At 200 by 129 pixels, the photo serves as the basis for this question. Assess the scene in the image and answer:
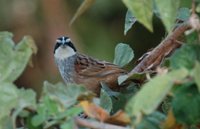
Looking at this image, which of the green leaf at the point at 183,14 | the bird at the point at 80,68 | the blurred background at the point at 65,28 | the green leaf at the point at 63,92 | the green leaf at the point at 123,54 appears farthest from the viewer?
the blurred background at the point at 65,28

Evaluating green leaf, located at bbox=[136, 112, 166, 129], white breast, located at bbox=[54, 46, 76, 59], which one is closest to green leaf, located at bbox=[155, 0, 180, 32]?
green leaf, located at bbox=[136, 112, 166, 129]

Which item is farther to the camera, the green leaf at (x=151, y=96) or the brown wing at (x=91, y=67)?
the brown wing at (x=91, y=67)

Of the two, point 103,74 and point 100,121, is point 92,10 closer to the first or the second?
point 103,74

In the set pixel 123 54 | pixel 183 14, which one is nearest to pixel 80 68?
pixel 123 54

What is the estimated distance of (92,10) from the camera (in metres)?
4.60

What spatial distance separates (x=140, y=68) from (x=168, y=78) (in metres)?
0.46

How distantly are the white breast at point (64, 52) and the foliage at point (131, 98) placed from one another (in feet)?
7.06

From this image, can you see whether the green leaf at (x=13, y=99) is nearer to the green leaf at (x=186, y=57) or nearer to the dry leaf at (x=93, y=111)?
the dry leaf at (x=93, y=111)

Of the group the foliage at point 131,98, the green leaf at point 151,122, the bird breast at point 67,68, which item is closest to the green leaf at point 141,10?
the foliage at point 131,98

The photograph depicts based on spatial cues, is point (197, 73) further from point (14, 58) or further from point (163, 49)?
point (163, 49)

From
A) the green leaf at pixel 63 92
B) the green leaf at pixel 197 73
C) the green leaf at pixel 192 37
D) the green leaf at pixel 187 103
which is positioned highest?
the green leaf at pixel 63 92

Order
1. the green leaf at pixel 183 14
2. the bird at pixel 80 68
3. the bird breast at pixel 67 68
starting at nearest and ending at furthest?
1. the green leaf at pixel 183 14
2. the bird at pixel 80 68
3. the bird breast at pixel 67 68

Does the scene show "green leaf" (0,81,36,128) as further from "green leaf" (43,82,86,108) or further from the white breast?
the white breast

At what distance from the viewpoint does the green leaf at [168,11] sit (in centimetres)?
78
